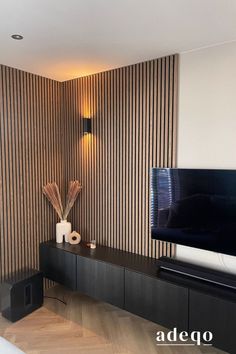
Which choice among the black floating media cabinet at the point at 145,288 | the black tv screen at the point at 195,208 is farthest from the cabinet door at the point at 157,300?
the black tv screen at the point at 195,208

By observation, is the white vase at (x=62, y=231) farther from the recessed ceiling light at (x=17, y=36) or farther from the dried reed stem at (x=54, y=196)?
the recessed ceiling light at (x=17, y=36)

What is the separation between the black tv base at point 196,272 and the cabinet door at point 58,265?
36.3 inches

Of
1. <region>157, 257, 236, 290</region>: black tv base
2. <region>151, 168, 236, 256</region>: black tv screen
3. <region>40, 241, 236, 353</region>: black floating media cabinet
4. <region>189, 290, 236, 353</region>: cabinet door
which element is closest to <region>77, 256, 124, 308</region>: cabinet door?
<region>40, 241, 236, 353</region>: black floating media cabinet

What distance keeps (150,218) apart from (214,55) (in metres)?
1.54

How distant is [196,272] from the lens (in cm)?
223

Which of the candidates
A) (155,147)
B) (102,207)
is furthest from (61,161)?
(155,147)

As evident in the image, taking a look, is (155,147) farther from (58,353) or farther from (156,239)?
(58,353)

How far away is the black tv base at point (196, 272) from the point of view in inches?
82.4

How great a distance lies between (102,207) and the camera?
309cm

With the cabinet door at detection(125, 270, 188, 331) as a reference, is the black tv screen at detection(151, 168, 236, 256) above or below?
above

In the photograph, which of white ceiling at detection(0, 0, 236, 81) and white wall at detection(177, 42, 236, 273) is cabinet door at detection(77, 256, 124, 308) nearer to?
white wall at detection(177, 42, 236, 273)

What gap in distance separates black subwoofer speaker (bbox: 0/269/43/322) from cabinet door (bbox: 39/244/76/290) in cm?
15

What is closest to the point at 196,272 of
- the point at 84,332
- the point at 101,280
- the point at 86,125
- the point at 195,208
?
the point at 195,208

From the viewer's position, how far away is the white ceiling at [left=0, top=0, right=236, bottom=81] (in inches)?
67.1
